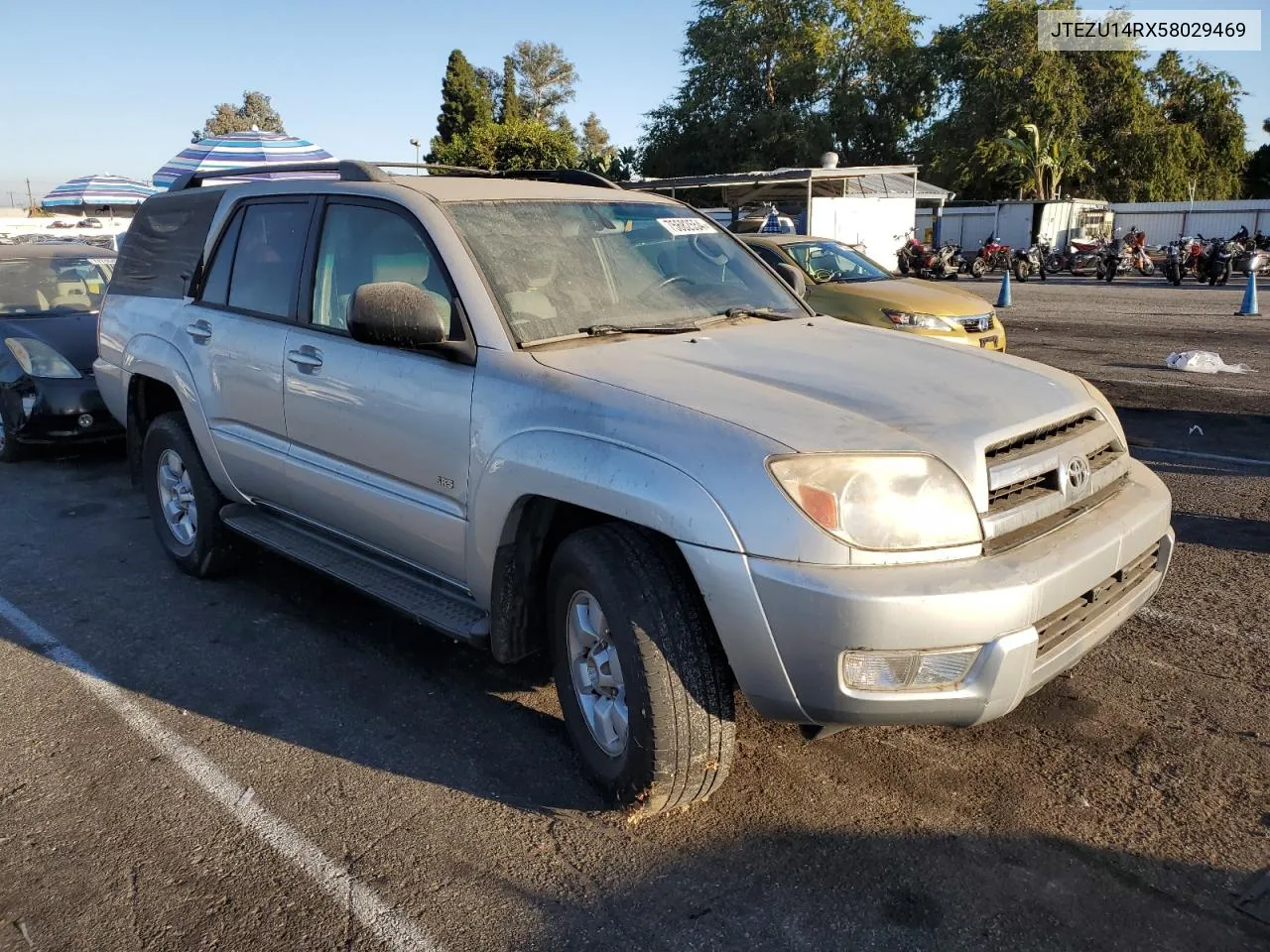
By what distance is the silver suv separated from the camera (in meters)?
2.48

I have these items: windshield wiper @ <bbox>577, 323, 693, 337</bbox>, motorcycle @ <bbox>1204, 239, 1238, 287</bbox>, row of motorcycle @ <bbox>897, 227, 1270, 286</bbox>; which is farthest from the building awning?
windshield wiper @ <bbox>577, 323, 693, 337</bbox>

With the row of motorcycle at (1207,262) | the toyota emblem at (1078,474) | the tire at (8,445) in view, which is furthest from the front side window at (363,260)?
the row of motorcycle at (1207,262)

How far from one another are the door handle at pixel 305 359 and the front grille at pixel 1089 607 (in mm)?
2760

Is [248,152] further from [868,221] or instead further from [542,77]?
[542,77]

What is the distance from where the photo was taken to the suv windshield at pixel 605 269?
346cm

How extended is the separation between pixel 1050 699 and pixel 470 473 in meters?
2.21

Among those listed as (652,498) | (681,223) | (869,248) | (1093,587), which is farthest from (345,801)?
(869,248)

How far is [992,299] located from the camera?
21.6m

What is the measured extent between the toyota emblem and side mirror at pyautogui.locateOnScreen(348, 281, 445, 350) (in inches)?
78.2

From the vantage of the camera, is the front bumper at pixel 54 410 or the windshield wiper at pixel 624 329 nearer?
the windshield wiper at pixel 624 329

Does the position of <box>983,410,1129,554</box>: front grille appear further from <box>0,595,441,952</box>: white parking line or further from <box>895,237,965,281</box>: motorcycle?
<box>895,237,965,281</box>: motorcycle

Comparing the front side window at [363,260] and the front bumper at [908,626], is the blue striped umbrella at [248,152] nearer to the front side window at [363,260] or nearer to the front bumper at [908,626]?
the front side window at [363,260]

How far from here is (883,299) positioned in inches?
385

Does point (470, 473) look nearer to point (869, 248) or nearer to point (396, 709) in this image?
point (396, 709)
